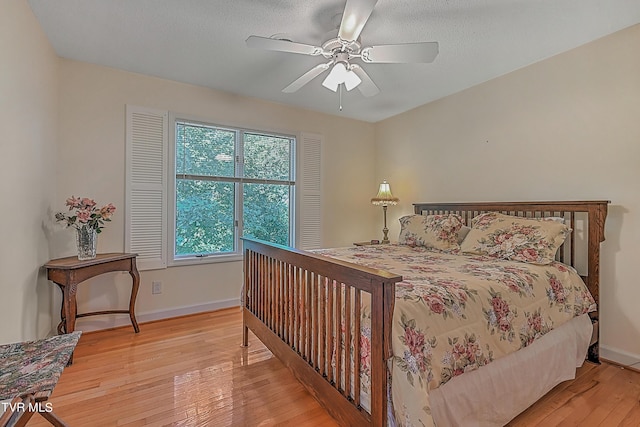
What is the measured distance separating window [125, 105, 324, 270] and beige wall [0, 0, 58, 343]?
0.64 meters

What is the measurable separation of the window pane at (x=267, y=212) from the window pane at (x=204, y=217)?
199mm

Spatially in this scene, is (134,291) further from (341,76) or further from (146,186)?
(341,76)

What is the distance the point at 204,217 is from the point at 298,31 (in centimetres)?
212

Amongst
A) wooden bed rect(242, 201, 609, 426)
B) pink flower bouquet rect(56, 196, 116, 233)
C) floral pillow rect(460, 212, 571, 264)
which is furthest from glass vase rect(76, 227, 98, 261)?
floral pillow rect(460, 212, 571, 264)

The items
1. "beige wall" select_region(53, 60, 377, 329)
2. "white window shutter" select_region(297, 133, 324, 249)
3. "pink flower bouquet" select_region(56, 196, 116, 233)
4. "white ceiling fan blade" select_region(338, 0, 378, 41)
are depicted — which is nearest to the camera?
"white ceiling fan blade" select_region(338, 0, 378, 41)

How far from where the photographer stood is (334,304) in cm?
149

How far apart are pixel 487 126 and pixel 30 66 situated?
3.73 meters

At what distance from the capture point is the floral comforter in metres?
1.17

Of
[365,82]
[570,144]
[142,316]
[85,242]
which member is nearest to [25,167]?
[85,242]

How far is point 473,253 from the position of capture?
2.50m

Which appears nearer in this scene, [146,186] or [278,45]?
[278,45]

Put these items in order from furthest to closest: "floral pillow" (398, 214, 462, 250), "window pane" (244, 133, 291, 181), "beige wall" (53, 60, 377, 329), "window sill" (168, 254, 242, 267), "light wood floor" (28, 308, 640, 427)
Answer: "window pane" (244, 133, 291, 181)
"window sill" (168, 254, 242, 267)
"floral pillow" (398, 214, 462, 250)
"beige wall" (53, 60, 377, 329)
"light wood floor" (28, 308, 640, 427)

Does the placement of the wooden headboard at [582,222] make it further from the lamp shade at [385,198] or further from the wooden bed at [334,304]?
the lamp shade at [385,198]

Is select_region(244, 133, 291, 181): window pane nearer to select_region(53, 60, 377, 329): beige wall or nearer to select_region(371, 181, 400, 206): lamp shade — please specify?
select_region(53, 60, 377, 329): beige wall
